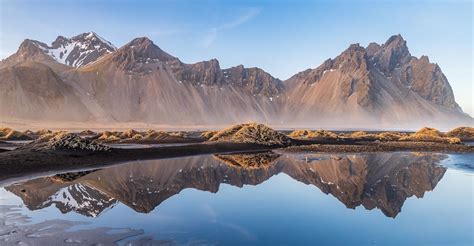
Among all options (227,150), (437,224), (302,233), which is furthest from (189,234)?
(227,150)

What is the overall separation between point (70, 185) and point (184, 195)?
20.0 feet

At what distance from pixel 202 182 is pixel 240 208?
6.95 metres

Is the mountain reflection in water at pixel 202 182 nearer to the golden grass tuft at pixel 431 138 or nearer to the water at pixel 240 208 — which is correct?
the water at pixel 240 208

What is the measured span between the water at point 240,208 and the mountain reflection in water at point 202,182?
0.19ft

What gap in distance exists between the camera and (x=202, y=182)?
22.3m

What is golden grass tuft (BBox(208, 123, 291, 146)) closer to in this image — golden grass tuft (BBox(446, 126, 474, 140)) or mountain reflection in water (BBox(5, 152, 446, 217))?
mountain reflection in water (BBox(5, 152, 446, 217))

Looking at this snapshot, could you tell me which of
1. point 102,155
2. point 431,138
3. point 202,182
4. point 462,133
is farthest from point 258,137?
point 462,133

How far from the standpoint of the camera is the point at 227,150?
148 ft

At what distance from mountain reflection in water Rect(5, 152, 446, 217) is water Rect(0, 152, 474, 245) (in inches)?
2.3

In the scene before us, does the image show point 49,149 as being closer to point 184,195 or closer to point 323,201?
point 184,195

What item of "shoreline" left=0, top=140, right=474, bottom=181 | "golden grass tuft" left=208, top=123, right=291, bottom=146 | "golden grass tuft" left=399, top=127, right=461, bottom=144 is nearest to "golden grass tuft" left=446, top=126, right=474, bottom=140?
"golden grass tuft" left=399, top=127, right=461, bottom=144

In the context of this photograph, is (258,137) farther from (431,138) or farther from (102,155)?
(431,138)

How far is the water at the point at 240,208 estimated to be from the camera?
1147 cm

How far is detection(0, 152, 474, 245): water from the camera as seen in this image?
11.5 metres
